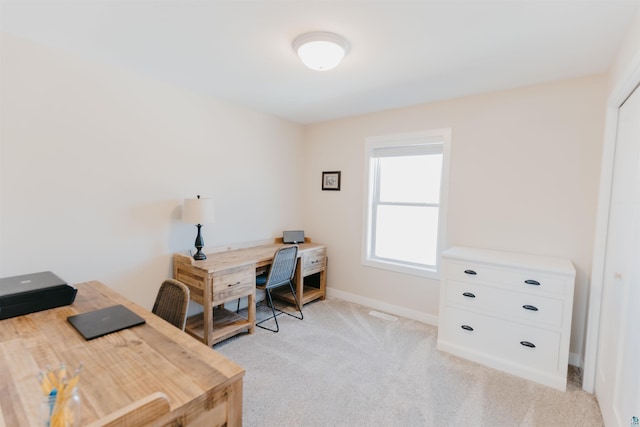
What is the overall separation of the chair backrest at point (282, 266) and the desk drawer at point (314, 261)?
404mm

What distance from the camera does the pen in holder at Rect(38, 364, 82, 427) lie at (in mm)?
718

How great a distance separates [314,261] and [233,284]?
1.24m

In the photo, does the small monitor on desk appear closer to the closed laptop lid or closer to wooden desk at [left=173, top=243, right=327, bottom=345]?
wooden desk at [left=173, top=243, right=327, bottom=345]

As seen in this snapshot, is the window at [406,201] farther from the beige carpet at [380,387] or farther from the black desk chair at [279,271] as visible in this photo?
the black desk chair at [279,271]

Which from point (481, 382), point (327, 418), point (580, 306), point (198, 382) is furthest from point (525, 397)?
point (198, 382)

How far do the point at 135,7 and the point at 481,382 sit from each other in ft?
10.8

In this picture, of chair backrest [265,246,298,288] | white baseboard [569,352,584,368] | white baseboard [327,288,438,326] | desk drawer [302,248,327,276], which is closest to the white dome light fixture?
chair backrest [265,246,298,288]

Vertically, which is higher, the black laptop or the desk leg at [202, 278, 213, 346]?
the black laptop

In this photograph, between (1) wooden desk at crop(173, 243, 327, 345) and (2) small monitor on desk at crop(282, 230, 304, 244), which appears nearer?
(1) wooden desk at crop(173, 243, 327, 345)

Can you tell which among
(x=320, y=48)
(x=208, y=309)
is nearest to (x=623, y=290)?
(x=320, y=48)

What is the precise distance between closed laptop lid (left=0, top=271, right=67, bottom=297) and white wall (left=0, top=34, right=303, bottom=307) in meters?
0.41

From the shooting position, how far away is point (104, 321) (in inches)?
56.9

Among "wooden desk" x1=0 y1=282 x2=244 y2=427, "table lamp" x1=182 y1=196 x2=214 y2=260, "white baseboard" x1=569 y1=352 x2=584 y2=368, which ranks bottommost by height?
"white baseboard" x1=569 y1=352 x2=584 y2=368

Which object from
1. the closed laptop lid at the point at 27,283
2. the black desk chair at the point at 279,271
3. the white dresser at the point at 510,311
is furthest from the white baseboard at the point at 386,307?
the closed laptop lid at the point at 27,283
